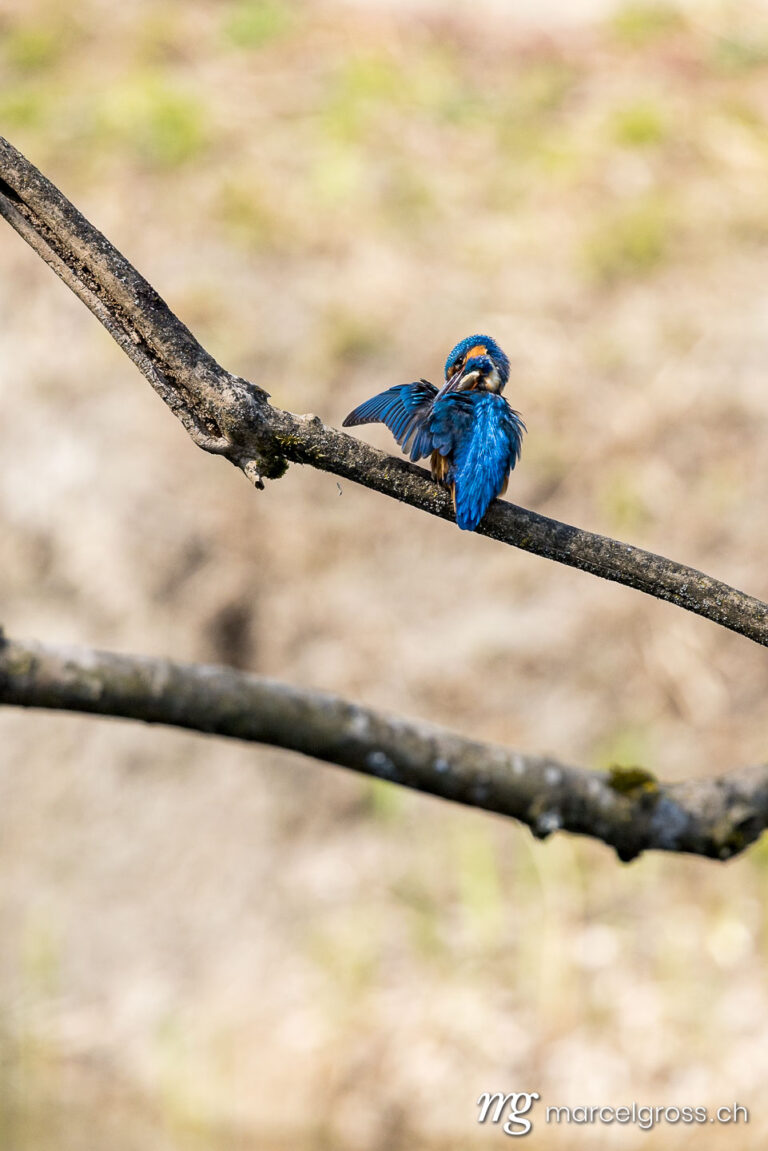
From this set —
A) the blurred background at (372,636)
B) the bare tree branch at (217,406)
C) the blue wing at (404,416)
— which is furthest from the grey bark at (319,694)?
the blurred background at (372,636)

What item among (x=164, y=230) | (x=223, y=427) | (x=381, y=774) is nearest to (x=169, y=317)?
(x=223, y=427)

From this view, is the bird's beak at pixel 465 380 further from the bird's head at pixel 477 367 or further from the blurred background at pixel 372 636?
the blurred background at pixel 372 636

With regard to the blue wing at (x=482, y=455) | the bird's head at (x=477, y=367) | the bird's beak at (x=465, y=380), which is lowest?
the blue wing at (x=482, y=455)

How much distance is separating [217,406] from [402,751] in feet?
3.49

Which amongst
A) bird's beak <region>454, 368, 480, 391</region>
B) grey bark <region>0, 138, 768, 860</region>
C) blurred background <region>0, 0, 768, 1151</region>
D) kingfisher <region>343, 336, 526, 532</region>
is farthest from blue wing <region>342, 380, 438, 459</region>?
blurred background <region>0, 0, 768, 1151</region>

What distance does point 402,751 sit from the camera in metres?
2.59

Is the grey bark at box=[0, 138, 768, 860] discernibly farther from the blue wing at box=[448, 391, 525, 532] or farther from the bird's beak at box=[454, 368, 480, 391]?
the bird's beak at box=[454, 368, 480, 391]

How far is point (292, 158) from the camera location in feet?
23.1

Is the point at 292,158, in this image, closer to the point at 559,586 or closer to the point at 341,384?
the point at 341,384

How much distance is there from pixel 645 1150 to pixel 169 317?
4.40 meters

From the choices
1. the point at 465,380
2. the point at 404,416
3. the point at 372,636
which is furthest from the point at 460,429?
the point at 372,636

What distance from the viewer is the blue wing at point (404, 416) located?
232cm

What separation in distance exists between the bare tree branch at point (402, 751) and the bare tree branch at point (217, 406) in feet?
2.57

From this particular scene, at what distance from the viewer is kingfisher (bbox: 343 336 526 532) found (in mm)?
2072
